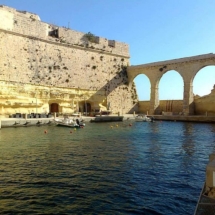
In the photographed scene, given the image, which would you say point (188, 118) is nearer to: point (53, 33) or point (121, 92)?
point (121, 92)

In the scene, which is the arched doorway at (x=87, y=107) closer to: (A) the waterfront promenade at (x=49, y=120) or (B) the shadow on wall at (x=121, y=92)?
(B) the shadow on wall at (x=121, y=92)

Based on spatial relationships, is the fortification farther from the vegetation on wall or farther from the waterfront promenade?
the waterfront promenade

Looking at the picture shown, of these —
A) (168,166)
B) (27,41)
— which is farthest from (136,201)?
(27,41)

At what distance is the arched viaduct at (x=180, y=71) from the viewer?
28344 millimetres

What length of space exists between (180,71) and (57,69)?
14.3 metres

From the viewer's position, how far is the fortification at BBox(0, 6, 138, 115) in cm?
2614

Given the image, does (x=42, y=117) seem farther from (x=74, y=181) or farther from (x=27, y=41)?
(x=74, y=181)

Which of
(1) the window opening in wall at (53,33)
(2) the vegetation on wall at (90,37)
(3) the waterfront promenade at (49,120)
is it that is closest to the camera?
(3) the waterfront promenade at (49,120)

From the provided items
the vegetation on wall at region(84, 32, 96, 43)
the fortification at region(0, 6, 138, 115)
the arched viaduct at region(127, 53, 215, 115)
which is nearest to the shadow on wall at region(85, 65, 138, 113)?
the fortification at region(0, 6, 138, 115)

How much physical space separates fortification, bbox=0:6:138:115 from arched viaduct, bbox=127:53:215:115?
3528 millimetres

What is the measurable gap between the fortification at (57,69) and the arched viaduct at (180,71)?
353 centimetres

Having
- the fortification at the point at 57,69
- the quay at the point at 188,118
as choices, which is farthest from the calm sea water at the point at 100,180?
the quay at the point at 188,118

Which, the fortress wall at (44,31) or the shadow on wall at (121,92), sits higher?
the fortress wall at (44,31)

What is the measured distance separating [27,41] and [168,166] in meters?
24.6
